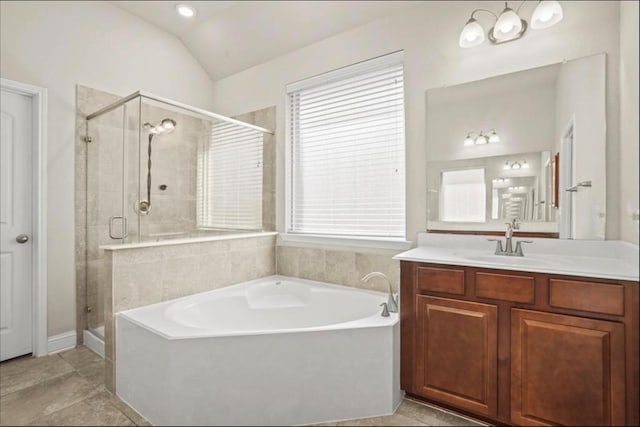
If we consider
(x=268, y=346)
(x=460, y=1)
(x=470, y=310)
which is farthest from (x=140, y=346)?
(x=460, y=1)

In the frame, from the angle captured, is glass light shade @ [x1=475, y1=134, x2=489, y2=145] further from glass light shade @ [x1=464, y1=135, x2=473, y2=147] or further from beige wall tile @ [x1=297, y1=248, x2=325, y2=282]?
beige wall tile @ [x1=297, y1=248, x2=325, y2=282]

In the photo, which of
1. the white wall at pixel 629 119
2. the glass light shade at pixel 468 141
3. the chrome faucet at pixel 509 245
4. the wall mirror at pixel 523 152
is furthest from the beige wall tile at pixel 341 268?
the white wall at pixel 629 119

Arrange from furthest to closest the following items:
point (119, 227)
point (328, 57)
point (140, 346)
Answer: point (328, 57)
point (119, 227)
point (140, 346)

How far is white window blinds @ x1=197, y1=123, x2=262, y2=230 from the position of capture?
2885 mm

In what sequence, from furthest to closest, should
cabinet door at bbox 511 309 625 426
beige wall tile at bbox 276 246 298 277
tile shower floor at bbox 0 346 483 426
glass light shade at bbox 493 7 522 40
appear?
beige wall tile at bbox 276 246 298 277, glass light shade at bbox 493 7 522 40, tile shower floor at bbox 0 346 483 426, cabinet door at bbox 511 309 625 426

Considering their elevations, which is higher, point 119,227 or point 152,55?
point 152,55

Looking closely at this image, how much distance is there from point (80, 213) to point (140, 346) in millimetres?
1514

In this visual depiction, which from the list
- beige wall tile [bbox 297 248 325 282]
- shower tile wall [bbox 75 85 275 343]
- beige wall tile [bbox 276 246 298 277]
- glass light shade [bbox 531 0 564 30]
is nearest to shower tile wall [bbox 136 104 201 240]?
shower tile wall [bbox 75 85 275 343]

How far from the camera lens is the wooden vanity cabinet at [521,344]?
1431mm

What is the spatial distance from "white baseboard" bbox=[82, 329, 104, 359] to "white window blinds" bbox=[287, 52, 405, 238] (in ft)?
5.77

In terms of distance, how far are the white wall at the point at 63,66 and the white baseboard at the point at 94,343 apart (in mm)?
131

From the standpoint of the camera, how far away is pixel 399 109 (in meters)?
2.60

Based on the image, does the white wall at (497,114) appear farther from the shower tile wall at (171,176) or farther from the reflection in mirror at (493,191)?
the shower tile wall at (171,176)

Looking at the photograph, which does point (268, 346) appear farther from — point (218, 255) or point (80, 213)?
point (80, 213)
